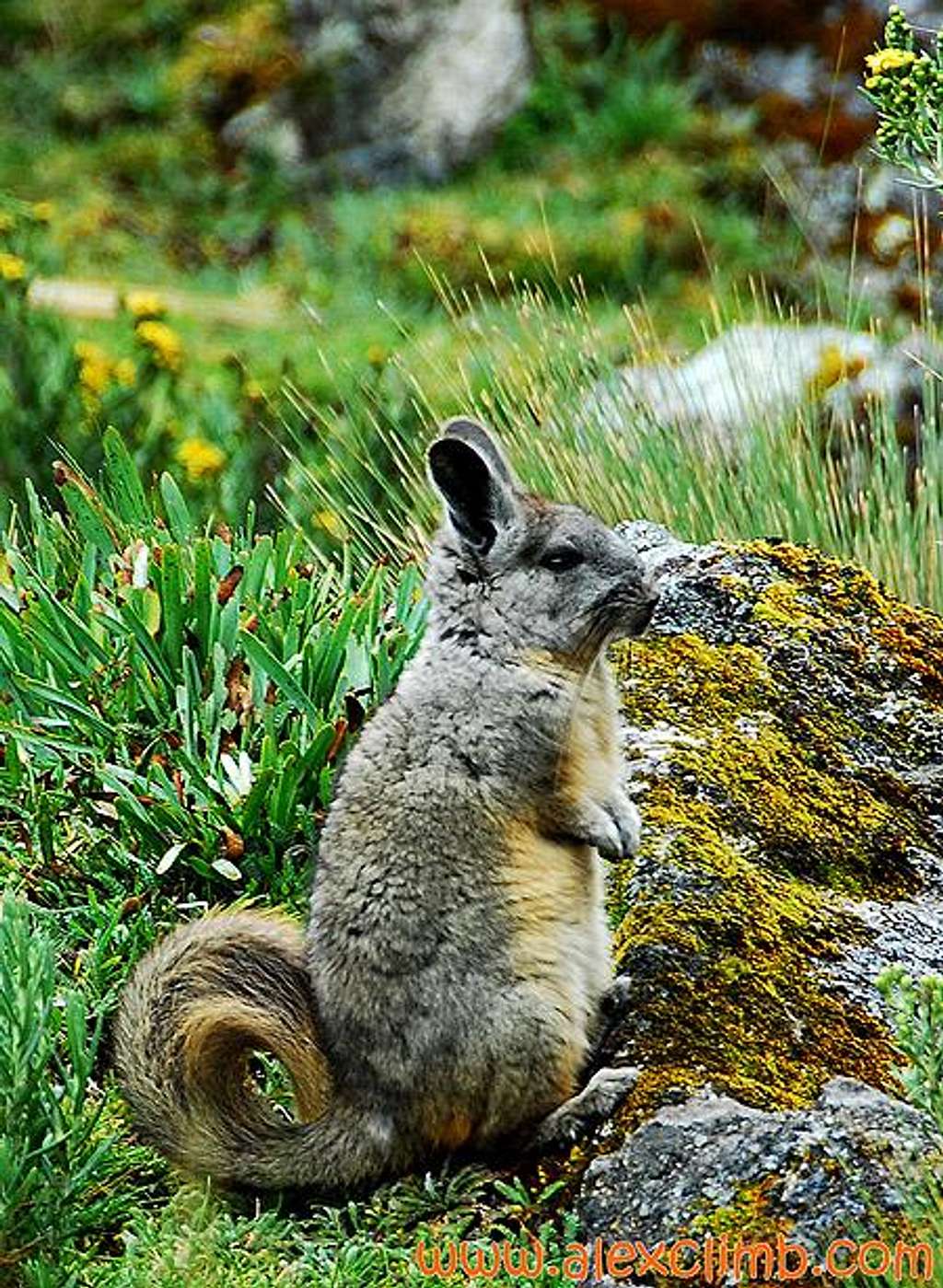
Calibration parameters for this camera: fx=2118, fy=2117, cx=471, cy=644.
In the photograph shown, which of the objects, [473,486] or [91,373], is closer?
[473,486]

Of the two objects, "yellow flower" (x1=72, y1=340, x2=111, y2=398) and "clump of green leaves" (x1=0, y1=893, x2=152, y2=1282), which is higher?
"clump of green leaves" (x1=0, y1=893, x2=152, y2=1282)

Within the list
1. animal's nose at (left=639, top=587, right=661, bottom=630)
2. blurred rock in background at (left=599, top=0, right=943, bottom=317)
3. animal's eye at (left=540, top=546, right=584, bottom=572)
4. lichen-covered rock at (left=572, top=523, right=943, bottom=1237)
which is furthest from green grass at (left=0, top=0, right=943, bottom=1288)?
blurred rock in background at (left=599, top=0, right=943, bottom=317)

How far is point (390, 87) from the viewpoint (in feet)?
51.4

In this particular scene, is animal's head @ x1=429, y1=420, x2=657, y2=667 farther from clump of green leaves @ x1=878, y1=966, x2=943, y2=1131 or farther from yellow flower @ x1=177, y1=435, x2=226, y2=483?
yellow flower @ x1=177, y1=435, x2=226, y2=483

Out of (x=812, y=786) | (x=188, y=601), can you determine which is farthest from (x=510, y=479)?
(x=188, y=601)

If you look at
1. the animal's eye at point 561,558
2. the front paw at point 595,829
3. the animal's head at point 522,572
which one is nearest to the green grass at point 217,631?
the front paw at point 595,829

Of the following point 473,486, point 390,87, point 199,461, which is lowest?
point 390,87

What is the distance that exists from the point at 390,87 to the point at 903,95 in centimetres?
1166

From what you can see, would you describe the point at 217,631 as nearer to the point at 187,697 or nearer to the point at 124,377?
the point at 187,697

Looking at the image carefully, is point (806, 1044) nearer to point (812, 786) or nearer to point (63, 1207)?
point (812, 786)

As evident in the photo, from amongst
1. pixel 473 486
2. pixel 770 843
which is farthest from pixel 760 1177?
pixel 473 486

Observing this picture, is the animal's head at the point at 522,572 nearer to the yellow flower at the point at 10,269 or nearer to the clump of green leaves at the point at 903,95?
the clump of green leaves at the point at 903,95

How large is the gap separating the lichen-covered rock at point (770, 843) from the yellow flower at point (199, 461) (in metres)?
2.36

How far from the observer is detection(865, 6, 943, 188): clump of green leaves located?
14.6ft
